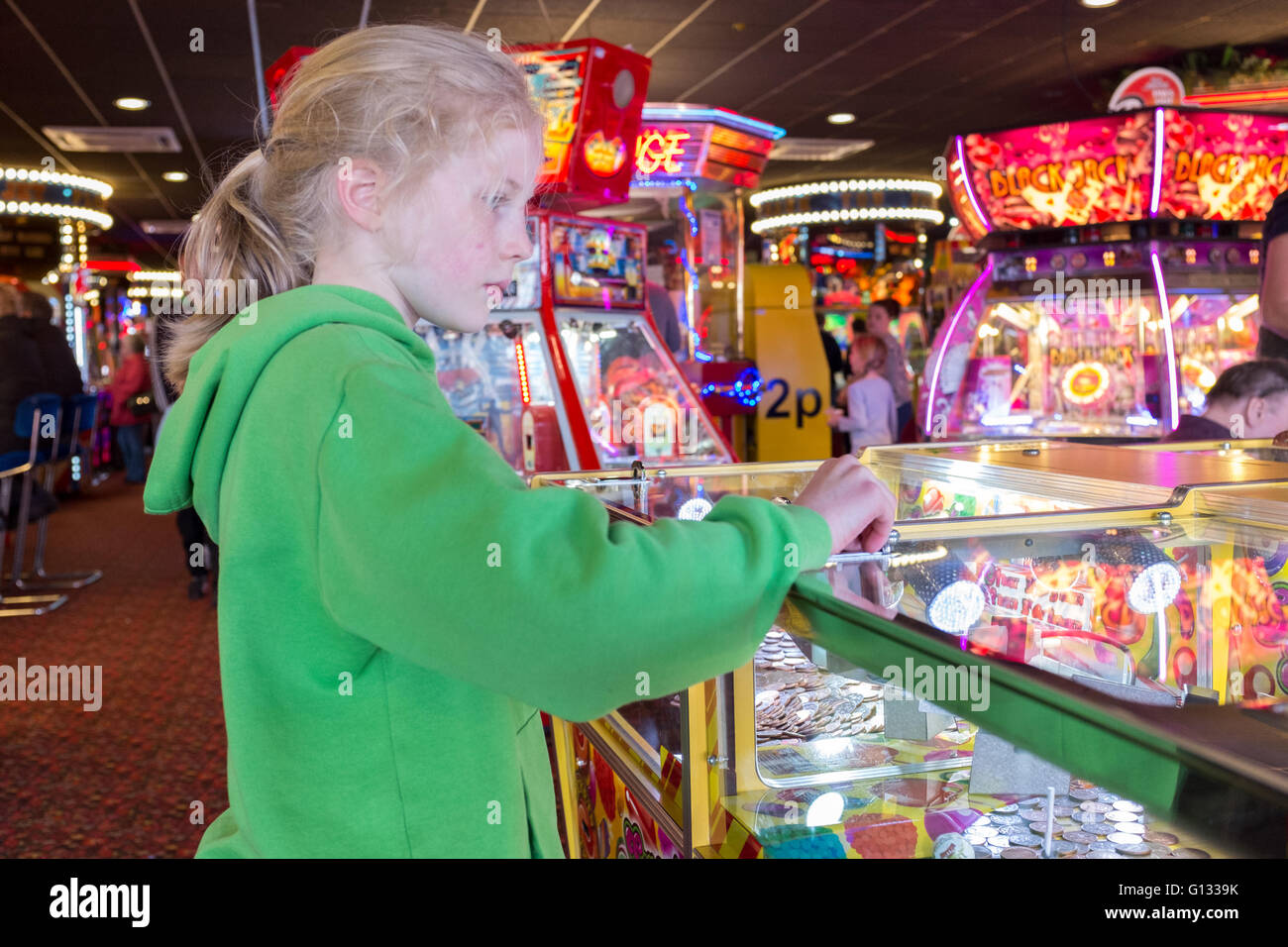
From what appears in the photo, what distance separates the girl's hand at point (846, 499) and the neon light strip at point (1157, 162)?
4.16m

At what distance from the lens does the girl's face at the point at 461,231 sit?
750 millimetres

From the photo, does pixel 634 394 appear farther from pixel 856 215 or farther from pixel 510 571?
pixel 856 215

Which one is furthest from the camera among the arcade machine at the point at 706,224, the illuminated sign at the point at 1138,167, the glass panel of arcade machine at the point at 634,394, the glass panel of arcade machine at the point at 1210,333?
the arcade machine at the point at 706,224

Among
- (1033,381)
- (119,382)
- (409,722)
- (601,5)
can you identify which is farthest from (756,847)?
(119,382)

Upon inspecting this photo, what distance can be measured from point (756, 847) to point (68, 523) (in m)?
7.41

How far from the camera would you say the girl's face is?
750 millimetres

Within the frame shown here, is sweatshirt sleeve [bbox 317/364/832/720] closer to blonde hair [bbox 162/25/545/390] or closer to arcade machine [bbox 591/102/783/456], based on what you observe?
blonde hair [bbox 162/25/545/390]

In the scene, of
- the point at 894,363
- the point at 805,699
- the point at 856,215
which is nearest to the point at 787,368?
the point at 894,363

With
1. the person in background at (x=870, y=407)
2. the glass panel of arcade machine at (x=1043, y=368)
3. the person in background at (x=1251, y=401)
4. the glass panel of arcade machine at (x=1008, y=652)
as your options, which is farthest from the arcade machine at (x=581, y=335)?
the glass panel of arcade machine at (x=1008, y=652)

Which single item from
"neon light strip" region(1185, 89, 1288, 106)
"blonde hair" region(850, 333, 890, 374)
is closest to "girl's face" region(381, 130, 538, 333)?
"blonde hair" region(850, 333, 890, 374)

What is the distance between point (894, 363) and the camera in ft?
21.5

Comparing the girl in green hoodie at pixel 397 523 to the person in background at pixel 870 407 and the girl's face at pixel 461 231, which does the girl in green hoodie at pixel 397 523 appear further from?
the person in background at pixel 870 407

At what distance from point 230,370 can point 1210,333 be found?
4.72 metres

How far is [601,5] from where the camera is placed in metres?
5.45
